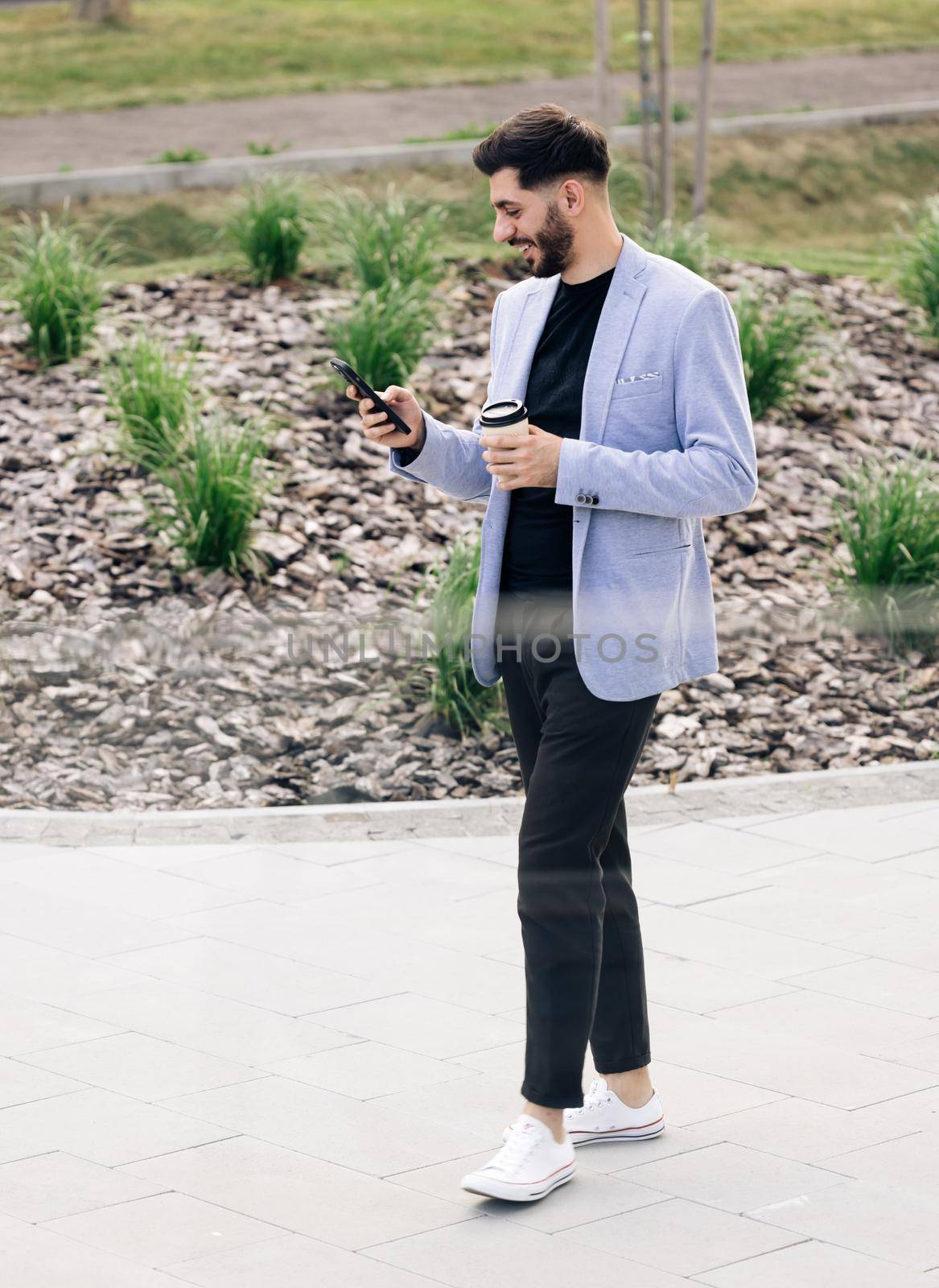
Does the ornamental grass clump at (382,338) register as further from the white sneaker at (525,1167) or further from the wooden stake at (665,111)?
the white sneaker at (525,1167)

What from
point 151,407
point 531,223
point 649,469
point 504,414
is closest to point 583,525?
point 649,469

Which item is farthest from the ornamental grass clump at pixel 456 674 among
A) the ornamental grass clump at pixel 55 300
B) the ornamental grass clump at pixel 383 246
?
the ornamental grass clump at pixel 55 300

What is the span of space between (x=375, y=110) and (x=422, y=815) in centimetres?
1185

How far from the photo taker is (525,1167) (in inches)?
145

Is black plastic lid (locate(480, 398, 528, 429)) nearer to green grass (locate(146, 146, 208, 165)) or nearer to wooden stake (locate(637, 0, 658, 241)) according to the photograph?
wooden stake (locate(637, 0, 658, 241))

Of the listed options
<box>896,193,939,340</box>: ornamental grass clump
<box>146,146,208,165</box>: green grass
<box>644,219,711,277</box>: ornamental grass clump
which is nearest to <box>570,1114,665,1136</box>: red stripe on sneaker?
<box>644,219,711,277</box>: ornamental grass clump

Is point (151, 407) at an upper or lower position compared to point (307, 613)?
upper

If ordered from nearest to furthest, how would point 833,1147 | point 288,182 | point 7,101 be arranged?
point 833,1147, point 288,182, point 7,101

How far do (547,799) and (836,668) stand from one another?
13.9ft

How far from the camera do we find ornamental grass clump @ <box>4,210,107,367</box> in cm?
941

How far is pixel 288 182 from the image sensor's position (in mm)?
11742

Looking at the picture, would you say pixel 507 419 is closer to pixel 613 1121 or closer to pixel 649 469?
pixel 649 469

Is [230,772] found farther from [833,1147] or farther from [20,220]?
[20,220]

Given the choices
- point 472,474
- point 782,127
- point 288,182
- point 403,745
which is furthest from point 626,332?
point 782,127
